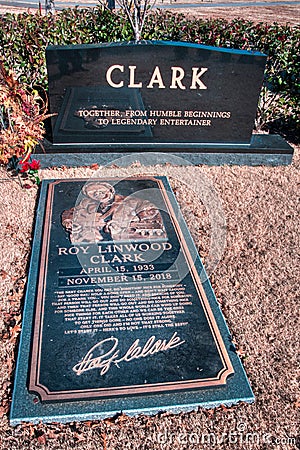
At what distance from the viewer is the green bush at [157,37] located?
625cm

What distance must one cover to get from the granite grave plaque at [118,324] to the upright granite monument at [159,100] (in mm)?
1607

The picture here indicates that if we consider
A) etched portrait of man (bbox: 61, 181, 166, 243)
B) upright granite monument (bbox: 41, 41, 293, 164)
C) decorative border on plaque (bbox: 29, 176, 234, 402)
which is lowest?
decorative border on plaque (bbox: 29, 176, 234, 402)

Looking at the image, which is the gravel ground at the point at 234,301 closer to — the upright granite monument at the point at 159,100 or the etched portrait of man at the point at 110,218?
the upright granite monument at the point at 159,100

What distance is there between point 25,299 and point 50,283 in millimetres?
269

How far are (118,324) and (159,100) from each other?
3.56 metres

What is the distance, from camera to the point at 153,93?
18.8 feet
